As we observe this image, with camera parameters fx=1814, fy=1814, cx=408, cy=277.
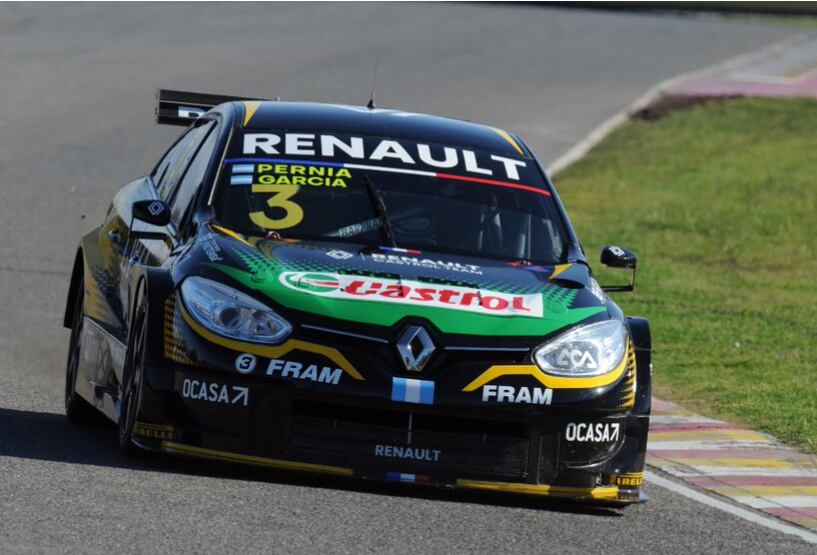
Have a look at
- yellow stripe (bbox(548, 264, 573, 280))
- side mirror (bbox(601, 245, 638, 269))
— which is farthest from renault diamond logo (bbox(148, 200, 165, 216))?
side mirror (bbox(601, 245, 638, 269))

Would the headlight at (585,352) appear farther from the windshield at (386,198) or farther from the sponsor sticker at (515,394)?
the windshield at (386,198)

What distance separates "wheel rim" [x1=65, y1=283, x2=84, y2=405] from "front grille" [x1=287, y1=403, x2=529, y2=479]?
2.01m

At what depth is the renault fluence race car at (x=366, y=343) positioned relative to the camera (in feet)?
20.0

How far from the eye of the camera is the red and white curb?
7.61 m

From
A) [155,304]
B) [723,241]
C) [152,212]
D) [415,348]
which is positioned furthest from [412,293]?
[723,241]

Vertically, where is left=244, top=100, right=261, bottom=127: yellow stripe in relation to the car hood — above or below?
above

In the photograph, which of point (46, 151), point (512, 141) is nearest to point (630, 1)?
point (46, 151)

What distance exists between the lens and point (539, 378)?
6.19 m

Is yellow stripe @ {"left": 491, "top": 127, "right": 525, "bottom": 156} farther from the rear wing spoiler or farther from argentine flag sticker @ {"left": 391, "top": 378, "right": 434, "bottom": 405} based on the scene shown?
argentine flag sticker @ {"left": 391, "top": 378, "right": 434, "bottom": 405}

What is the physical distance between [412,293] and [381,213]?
3.25 ft

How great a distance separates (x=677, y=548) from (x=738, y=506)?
1.31 metres

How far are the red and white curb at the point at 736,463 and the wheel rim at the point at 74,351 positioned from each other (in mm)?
2624

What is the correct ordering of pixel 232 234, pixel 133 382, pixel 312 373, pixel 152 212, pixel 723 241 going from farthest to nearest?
pixel 723 241
pixel 152 212
pixel 232 234
pixel 133 382
pixel 312 373

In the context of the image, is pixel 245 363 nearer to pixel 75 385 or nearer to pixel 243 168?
pixel 243 168
